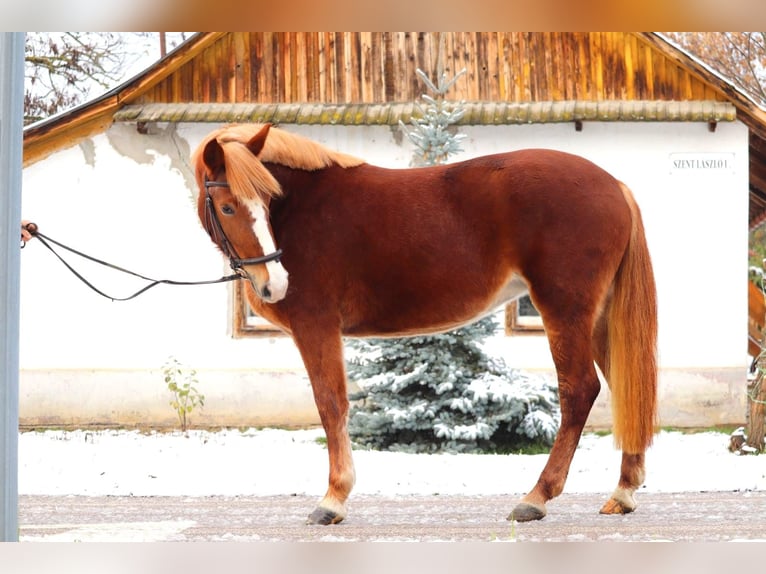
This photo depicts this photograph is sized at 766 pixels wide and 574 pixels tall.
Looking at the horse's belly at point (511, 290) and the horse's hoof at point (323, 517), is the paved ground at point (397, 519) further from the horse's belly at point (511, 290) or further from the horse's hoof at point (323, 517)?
the horse's belly at point (511, 290)

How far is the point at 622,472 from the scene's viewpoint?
549 cm

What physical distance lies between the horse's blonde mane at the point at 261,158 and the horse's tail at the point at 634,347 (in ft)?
5.11

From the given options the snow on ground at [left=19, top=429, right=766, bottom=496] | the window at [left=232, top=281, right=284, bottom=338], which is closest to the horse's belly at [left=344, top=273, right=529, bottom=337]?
the snow on ground at [left=19, top=429, right=766, bottom=496]

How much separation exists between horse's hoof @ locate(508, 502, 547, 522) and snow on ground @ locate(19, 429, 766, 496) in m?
1.19

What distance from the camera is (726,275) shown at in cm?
842

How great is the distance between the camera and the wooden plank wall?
8234 millimetres

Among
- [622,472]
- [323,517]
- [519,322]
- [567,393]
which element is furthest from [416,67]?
[323,517]

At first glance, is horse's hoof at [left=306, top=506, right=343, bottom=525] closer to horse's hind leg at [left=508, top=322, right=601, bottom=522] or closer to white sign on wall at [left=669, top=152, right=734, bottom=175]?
horse's hind leg at [left=508, top=322, right=601, bottom=522]

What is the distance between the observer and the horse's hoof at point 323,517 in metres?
5.25

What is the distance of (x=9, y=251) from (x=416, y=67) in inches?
182

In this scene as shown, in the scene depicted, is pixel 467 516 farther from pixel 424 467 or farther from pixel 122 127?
pixel 122 127

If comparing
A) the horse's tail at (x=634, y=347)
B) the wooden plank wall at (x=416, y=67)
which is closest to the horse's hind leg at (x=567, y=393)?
the horse's tail at (x=634, y=347)

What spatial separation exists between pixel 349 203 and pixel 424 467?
7.82 ft

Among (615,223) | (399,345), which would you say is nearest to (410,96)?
(399,345)
